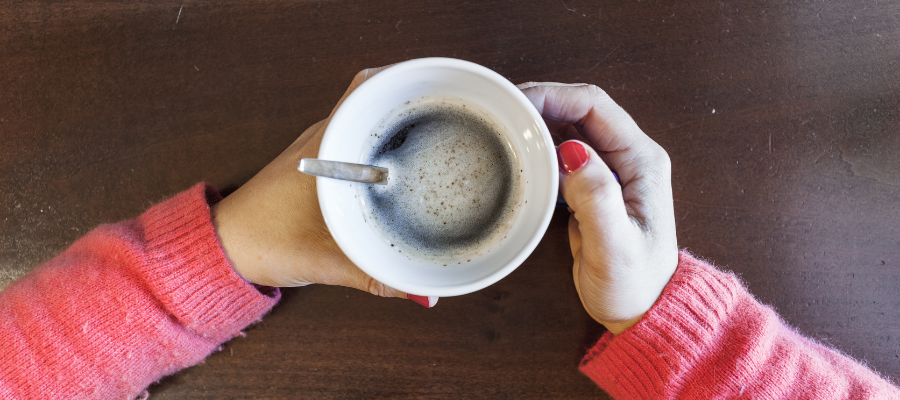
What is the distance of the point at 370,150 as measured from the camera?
75 cm

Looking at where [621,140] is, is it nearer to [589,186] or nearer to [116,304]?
[589,186]

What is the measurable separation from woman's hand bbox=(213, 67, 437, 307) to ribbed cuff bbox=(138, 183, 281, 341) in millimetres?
29

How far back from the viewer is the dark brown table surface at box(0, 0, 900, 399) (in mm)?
1020

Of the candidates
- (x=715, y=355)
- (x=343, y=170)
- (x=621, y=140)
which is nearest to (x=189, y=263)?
(x=343, y=170)

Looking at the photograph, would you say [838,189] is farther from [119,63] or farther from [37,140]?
[37,140]

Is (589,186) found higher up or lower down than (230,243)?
lower down

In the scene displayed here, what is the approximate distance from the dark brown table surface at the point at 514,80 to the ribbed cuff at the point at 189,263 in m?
0.12

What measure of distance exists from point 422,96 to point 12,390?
0.93 meters

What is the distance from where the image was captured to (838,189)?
1024 millimetres

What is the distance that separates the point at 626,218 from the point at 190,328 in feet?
2.75

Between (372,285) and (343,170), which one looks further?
(372,285)

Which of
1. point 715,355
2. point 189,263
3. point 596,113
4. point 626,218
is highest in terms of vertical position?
point 189,263

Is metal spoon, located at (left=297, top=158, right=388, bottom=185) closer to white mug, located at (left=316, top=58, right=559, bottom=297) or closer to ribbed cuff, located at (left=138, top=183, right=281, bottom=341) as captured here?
white mug, located at (left=316, top=58, right=559, bottom=297)

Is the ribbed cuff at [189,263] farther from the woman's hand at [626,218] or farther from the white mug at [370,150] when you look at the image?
the woman's hand at [626,218]
